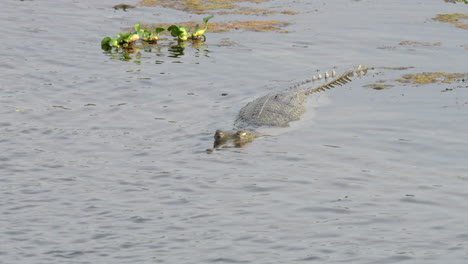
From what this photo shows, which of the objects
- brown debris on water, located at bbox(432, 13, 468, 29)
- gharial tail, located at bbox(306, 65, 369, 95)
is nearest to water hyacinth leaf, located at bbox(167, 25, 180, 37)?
gharial tail, located at bbox(306, 65, 369, 95)

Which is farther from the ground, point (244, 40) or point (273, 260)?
point (244, 40)

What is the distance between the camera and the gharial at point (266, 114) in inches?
468

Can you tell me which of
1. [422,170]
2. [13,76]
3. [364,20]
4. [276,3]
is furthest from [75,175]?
[276,3]

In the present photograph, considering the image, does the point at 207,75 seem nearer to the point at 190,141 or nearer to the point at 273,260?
the point at 190,141

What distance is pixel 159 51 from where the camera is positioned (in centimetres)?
1811

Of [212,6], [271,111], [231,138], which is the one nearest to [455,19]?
[212,6]

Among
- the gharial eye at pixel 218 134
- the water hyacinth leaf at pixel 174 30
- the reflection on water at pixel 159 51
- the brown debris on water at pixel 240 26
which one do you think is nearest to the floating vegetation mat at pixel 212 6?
the brown debris on water at pixel 240 26

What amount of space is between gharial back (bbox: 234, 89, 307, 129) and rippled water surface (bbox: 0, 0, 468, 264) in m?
0.24

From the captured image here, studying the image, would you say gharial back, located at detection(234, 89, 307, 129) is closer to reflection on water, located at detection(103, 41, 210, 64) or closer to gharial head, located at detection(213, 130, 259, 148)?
gharial head, located at detection(213, 130, 259, 148)

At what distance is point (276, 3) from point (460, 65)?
8163 mm

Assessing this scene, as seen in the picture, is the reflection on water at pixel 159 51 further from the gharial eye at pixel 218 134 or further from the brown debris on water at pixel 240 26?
the gharial eye at pixel 218 134

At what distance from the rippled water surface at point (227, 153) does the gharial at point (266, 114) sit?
213 mm

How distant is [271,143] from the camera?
1190 cm

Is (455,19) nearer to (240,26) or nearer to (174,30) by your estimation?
(240,26)
